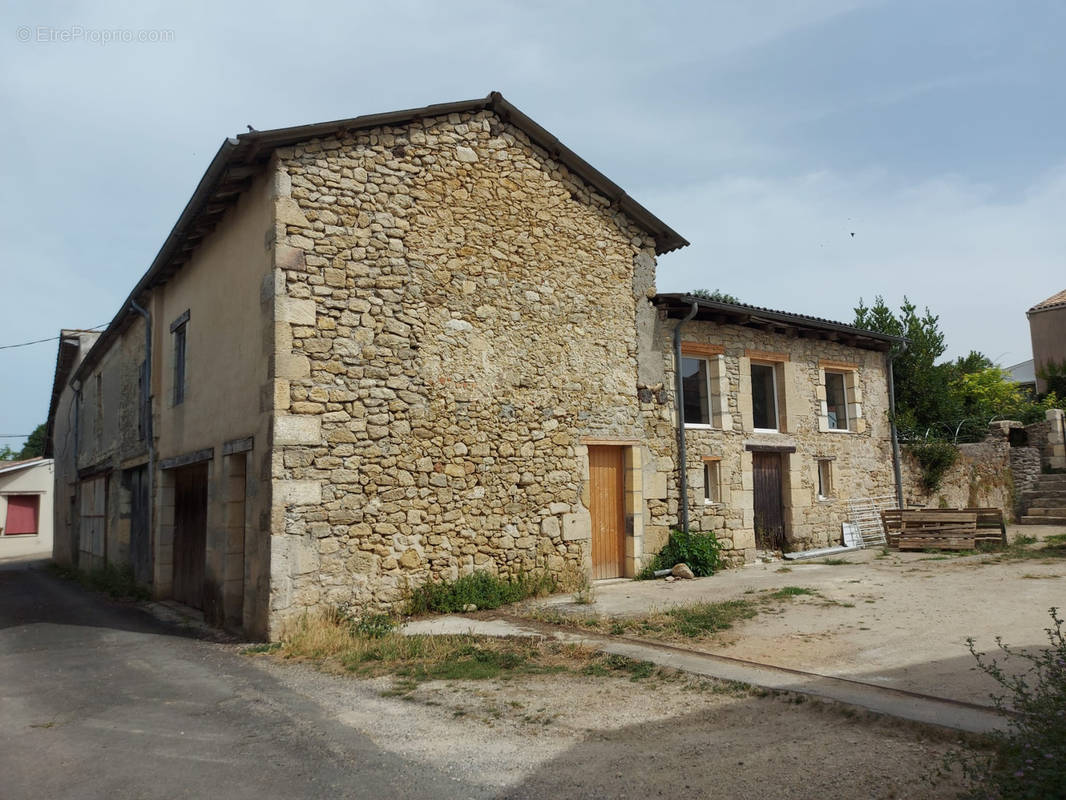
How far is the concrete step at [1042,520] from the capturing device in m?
15.1

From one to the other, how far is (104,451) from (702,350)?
1215 centimetres

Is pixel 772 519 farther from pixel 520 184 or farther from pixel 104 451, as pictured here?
pixel 104 451

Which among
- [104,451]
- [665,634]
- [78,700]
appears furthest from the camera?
[104,451]

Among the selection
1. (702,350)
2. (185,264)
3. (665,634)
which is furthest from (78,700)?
(702,350)

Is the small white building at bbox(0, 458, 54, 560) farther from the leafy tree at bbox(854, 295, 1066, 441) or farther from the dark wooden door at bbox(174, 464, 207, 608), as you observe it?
the leafy tree at bbox(854, 295, 1066, 441)

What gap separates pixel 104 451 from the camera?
51.3 feet

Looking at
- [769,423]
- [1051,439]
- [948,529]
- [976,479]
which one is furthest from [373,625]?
[1051,439]

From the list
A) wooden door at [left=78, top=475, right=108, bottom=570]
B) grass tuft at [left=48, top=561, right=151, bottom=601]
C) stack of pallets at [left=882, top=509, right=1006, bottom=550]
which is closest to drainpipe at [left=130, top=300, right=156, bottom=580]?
grass tuft at [left=48, top=561, right=151, bottom=601]

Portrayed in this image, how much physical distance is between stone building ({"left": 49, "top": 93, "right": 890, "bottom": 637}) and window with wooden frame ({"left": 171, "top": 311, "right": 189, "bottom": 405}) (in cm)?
5

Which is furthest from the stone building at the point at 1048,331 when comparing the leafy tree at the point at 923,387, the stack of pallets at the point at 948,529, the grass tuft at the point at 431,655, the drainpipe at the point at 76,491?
the drainpipe at the point at 76,491

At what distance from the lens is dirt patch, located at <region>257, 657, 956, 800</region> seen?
3.64 metres

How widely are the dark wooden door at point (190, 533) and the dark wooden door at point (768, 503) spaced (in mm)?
8199

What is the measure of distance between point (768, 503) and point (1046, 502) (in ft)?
25.0

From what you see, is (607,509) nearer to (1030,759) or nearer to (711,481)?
(711,481)
